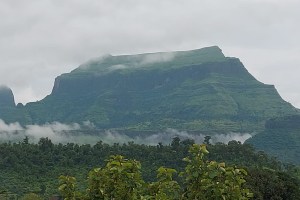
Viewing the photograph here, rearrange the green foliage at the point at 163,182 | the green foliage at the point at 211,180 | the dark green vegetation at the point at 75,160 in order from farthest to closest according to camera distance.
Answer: the dark green vegetation at the point at 75,160, the green foliage at the point at 163,182, the green foliage at the point at 211,180

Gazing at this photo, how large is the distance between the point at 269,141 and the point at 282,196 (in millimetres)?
145652

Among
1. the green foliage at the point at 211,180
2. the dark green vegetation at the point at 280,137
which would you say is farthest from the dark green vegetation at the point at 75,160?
the dark green vegetation at the point at 280,137

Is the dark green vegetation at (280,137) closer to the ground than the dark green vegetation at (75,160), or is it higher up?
closer to the ground

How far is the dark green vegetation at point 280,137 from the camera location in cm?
16250

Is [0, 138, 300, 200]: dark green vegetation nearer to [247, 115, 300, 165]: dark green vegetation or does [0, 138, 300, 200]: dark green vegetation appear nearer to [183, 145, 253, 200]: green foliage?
[183, 145, 253, 200]: green foliage

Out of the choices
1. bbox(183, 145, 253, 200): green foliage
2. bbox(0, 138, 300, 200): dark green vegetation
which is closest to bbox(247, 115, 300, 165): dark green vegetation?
bbox(0, 138, 300, 200): dark green vegetation

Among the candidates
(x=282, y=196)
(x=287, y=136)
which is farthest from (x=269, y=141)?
(x=282, y=196)

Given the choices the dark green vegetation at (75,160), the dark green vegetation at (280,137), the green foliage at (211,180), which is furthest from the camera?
the dark green vegetation at (280,137)

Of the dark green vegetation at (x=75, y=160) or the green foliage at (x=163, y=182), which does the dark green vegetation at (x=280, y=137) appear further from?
the green foliage at (x=163, y=182)

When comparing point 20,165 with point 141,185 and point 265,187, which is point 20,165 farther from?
point 141,185

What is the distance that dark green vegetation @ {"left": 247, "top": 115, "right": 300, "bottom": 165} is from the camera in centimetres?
16250

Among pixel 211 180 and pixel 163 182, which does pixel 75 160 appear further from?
pixel 211 180

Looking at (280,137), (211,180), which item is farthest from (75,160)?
(280,137)

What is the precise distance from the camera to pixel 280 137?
573 feet
